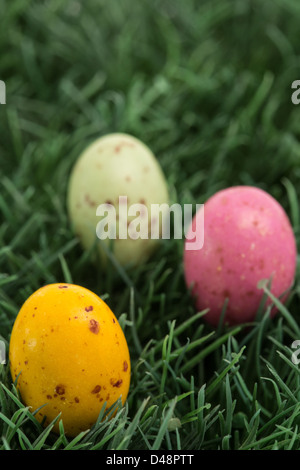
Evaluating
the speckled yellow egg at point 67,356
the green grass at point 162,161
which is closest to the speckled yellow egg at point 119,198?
the green grass at point 162,161

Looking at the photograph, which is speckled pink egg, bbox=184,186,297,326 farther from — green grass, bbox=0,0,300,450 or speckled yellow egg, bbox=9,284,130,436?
speckled yellow egg, bbox=9,284,130,436

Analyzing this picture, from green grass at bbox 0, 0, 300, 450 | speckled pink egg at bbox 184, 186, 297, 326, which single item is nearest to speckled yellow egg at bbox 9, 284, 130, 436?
green grass at bbox 0, 0, 300, 450

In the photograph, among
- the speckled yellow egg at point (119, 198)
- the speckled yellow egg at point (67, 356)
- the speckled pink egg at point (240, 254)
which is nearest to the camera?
the speckled yellow egg at point (67, 356)

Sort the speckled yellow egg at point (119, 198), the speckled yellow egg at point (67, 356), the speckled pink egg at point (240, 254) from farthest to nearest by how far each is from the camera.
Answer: the speckled yellow egg at point (119, 198)
the speckled pink egg at point (240, 254)
the speckled yellow egg at point (67, 356)

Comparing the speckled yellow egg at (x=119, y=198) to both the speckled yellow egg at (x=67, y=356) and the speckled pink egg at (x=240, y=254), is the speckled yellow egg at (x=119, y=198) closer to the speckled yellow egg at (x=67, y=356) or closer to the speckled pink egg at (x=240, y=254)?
the speckled pink egg at (x=240, y=254)

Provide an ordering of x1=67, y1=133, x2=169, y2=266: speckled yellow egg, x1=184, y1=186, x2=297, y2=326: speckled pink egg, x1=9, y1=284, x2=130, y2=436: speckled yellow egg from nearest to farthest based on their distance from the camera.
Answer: x1=9, y1=284, x2=130, y2=436: speckled yellow egg < x1=184, y1=186, x2=297, y2=326: speckled pink egg < x1=67, y1=133, x2=169, y2=266: speckled yellow egg

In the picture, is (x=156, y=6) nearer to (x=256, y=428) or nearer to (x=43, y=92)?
(x=43, y=92)
